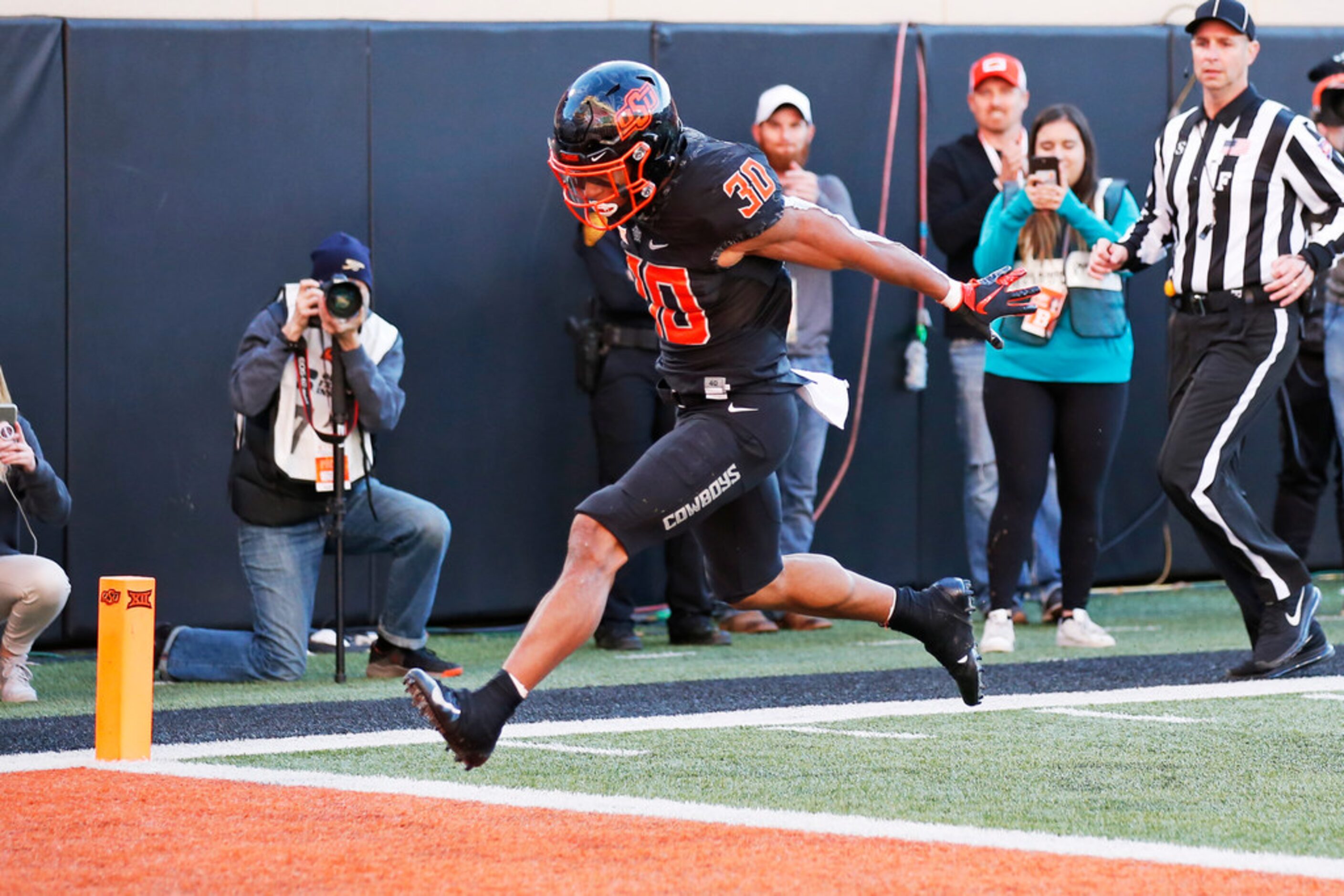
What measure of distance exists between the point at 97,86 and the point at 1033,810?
5.41 m

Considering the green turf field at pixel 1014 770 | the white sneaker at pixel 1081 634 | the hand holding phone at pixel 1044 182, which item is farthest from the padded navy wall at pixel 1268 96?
the green turf field at pixel 1014 770

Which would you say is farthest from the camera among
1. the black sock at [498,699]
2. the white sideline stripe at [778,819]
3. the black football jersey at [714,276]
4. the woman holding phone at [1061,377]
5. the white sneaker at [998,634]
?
the woman holding phone at [1061,377]

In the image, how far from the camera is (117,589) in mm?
5043

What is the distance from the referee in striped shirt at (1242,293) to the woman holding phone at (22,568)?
3.61 meters

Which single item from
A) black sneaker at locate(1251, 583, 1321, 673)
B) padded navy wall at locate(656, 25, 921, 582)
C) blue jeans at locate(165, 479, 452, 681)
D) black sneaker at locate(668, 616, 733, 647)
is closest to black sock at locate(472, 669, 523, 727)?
blue jeans at locate(165, 479, 452, 681)

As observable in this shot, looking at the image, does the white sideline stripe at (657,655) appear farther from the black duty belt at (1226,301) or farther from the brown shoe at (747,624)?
the black duty belt at (1226,301)

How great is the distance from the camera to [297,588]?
6996mm

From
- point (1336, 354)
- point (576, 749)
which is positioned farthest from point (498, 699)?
point (1336, 354)

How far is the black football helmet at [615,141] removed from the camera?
4477 millimetres

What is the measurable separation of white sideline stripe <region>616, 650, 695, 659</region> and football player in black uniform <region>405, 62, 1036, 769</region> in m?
2.68

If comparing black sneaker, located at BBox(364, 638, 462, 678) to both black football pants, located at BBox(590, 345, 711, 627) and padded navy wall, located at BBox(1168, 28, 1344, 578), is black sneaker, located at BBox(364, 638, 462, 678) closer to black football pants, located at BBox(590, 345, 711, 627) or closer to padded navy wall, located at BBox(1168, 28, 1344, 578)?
black football pants, located at BBox(590, 345, 711, 627)

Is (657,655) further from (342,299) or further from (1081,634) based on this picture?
(342,299)

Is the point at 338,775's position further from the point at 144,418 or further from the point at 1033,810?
the point at 144,418

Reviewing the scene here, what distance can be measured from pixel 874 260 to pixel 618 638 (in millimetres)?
3536
